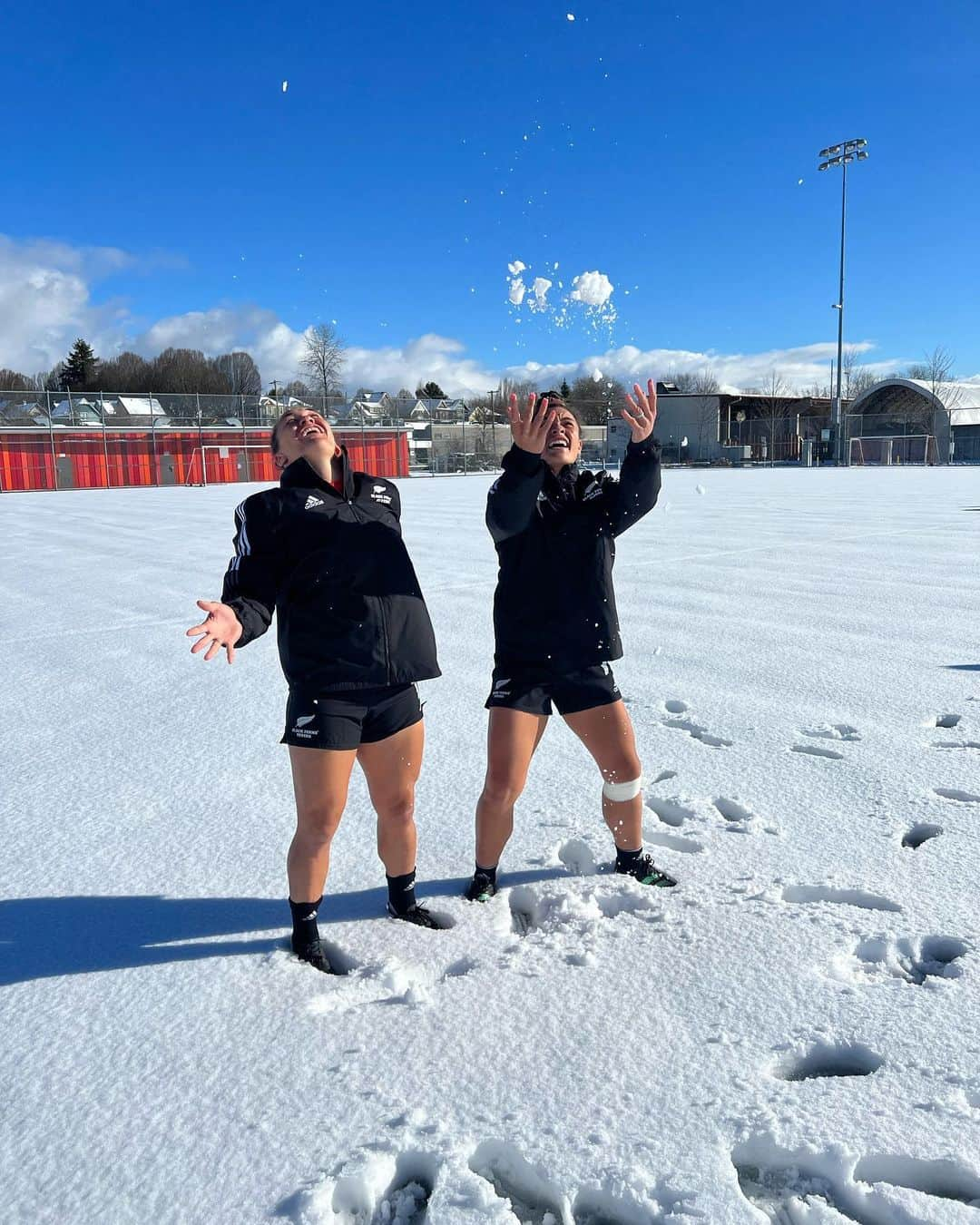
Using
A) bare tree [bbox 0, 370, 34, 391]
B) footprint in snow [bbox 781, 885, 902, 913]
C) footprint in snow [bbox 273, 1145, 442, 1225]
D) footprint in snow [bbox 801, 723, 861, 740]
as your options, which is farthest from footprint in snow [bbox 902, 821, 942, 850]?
bare tree [bbox 0, 370, 34, 391]

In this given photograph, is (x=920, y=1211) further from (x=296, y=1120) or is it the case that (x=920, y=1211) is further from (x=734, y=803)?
(x=734, y=803)

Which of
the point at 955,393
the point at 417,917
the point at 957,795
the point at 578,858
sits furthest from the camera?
the point at 955,393

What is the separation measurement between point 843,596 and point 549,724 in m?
4.47

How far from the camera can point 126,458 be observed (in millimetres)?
41500

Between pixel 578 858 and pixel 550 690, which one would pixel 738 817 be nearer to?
pixel 578 858

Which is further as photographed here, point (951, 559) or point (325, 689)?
point (951, 559)

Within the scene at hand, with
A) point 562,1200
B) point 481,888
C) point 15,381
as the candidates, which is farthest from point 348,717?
point 15,381

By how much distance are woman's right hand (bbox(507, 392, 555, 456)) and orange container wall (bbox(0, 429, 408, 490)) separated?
35.5 metres

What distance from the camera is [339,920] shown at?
2.81 metres

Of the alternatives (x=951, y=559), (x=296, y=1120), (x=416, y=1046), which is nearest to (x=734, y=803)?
(x=416, y=1046)

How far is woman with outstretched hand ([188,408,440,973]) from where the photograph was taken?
2477 millimetres

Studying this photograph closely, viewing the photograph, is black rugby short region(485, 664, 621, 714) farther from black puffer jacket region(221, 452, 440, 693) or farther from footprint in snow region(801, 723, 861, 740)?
footprint in snow region(801, 723, 861, 740)

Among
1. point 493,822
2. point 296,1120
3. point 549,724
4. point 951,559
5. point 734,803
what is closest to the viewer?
point 296,1120

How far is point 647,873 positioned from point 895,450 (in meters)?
54.4
